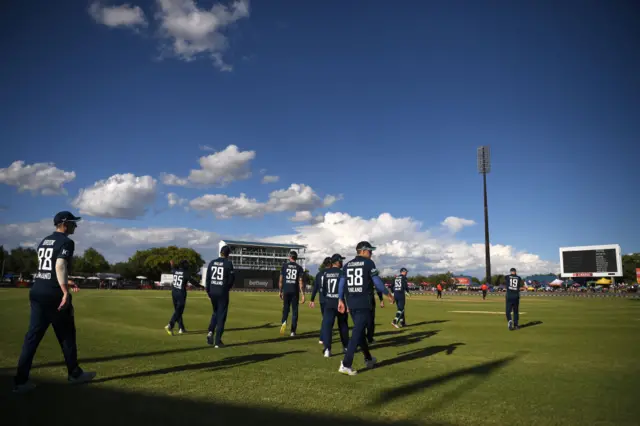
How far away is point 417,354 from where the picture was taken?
920 cm

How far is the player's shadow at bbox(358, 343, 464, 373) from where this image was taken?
316 inches

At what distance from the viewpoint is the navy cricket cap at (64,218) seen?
19.2 ft

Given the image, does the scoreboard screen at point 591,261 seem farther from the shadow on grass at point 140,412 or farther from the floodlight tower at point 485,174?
the shadow on grass at point 140,412

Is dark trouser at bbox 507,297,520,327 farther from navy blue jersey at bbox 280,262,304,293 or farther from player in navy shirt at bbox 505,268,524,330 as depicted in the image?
navy blue jersey at bbox 280,262,304,293

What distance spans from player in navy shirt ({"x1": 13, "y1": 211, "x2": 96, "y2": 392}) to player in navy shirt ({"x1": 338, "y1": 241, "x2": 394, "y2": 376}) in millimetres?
4436

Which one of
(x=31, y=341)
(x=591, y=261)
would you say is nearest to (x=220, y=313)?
(x=31, y=341)

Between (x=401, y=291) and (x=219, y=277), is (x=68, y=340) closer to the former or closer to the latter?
(x=219, y=277)

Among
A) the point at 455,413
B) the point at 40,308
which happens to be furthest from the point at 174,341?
the point at 455,413

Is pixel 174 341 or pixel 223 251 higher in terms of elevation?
pixel 223 251

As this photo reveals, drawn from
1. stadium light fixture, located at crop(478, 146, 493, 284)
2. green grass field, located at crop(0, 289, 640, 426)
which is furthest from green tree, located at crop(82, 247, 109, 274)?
green grass field, located at crop(0, 289, 640, 426)

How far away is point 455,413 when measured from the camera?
188 inches

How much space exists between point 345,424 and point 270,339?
7.30m

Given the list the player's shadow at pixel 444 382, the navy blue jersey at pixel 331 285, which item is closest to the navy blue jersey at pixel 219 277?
the navy blue jersey at pixel 331 285

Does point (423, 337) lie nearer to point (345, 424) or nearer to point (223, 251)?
point (223, 251)
